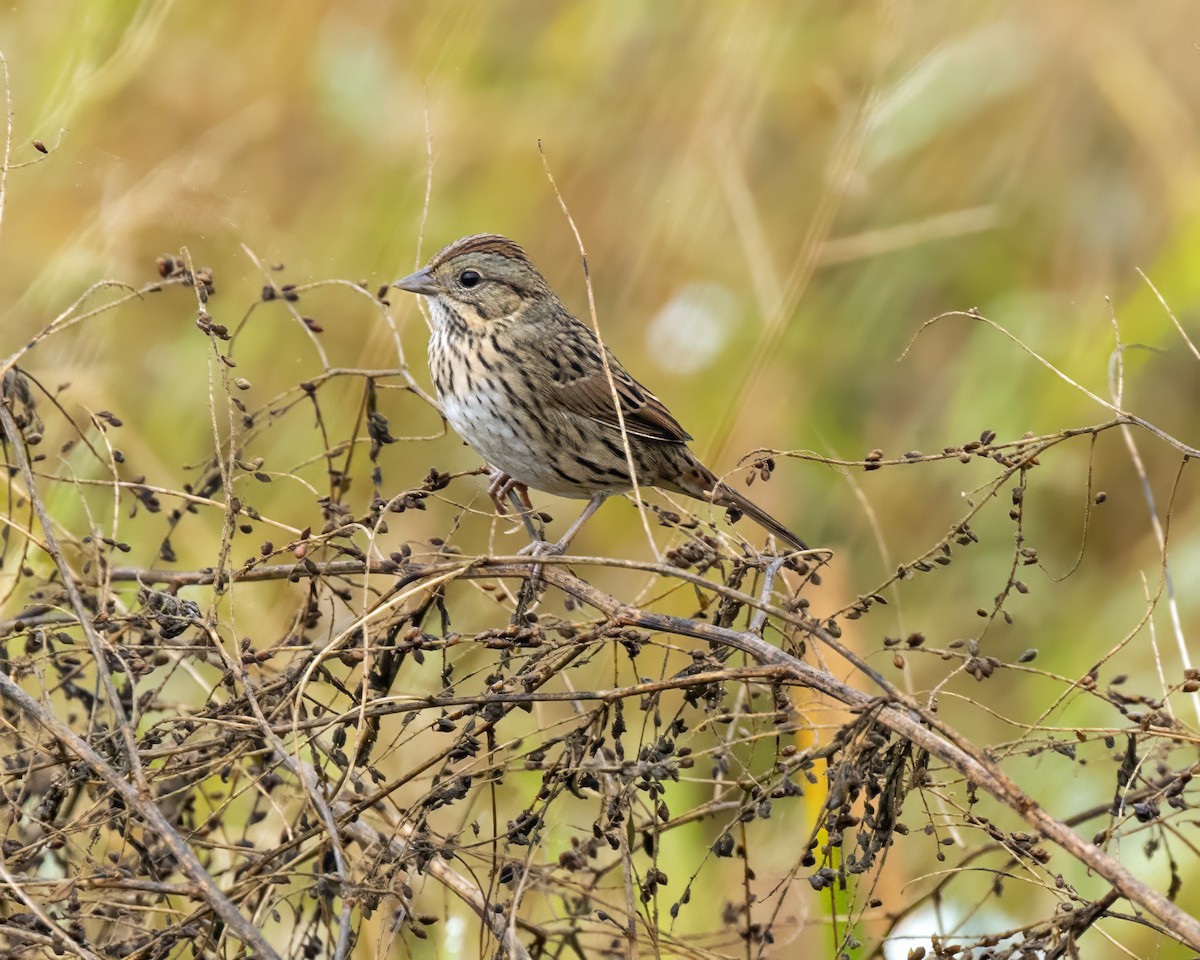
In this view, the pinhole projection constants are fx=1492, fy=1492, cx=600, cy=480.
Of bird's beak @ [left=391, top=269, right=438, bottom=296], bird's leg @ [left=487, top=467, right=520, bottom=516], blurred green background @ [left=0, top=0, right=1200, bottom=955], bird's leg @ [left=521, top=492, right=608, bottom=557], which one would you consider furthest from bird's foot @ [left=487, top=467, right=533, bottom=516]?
bird's beak @ [left=391, top=269, right=438, bottom=296]

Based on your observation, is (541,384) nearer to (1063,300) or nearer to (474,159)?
(474,159)

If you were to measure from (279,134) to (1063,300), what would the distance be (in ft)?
9.51

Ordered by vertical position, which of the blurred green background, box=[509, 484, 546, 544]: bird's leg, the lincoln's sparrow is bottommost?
box=[509, 484, 546, 544]: bird's leg

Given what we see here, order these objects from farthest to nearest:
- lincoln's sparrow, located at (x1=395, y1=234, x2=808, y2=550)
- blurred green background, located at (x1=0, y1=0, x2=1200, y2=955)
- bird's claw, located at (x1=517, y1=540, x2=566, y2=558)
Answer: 1. blurred green background, located at (x1=0, y1=0, x2=1200, y2=955)
2. lincoln's sparrow, located at (x1=395, y1=234, x2=808, y2=550)
3. bird's claw, located at (x1=517, y1=540, x2=566, y2=558)

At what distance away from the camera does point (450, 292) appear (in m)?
4.16

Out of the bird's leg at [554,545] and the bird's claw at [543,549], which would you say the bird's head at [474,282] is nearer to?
the bird's leg at [554,545]

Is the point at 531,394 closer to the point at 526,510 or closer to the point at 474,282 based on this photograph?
the point at 474,282

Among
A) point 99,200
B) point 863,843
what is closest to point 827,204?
point 99,200

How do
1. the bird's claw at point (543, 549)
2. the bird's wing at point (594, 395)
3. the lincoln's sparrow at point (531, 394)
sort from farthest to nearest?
1. the bird's wing at point (594, 395)
2. the lincoln's sparrow at point (531, 394)
3. the bird's claw at point (543, 549)

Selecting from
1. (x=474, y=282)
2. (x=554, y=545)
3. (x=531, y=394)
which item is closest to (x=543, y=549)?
(x=554, y=545)

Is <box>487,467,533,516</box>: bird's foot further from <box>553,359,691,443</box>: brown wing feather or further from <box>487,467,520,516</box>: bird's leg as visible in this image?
<box>553,359,691,443</box>: brown wing feather

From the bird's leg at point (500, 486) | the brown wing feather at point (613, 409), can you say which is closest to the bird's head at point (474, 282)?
the brown wing feather at point (613, 409)

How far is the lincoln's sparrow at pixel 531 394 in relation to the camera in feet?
12.9

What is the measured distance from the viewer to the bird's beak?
13.5 feet
